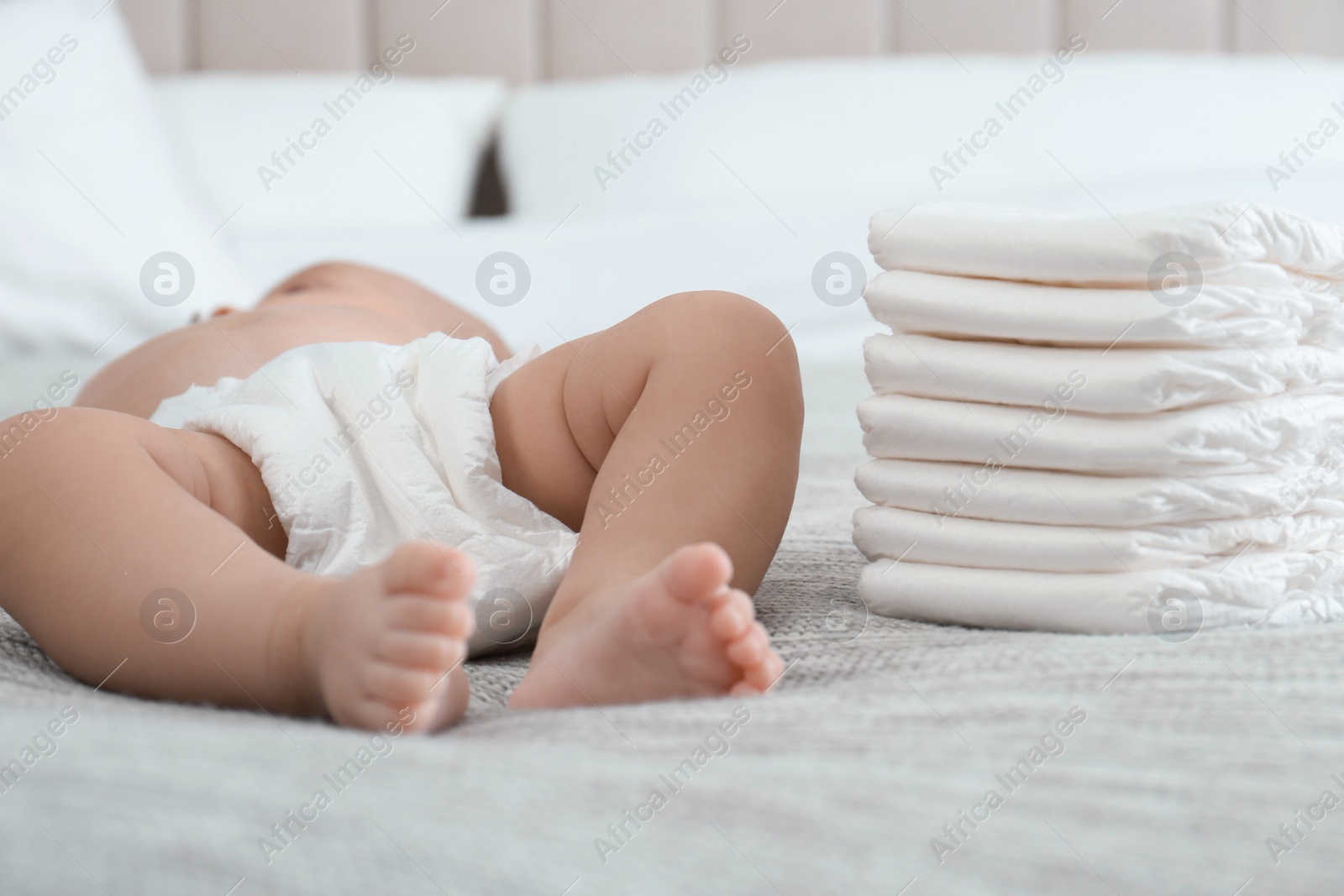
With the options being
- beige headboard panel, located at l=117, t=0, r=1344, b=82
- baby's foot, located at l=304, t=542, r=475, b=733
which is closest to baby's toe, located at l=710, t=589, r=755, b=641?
baby's foot, located at l=304, t=542, r=475, b=733

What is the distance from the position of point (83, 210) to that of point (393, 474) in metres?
1.32

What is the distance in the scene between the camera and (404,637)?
1.47ft

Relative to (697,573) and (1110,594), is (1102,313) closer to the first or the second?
(1110,594)

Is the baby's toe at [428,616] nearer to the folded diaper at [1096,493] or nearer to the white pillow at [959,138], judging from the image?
the folded diaper at [1096,493]

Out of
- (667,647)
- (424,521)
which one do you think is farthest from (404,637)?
(424,521)

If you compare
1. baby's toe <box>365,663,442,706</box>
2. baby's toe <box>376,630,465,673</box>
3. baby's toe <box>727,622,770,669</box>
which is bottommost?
baby's toe <box>727,622,770,669</box>

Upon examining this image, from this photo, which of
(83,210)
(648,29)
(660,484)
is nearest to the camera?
(660,484)

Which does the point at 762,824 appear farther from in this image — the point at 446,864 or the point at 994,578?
the point at 994,578

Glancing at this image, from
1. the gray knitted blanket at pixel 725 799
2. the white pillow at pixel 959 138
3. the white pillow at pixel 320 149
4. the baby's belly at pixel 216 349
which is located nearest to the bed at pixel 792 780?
the gray knitted blanket at pixel 725 799

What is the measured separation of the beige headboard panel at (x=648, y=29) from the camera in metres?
2.28

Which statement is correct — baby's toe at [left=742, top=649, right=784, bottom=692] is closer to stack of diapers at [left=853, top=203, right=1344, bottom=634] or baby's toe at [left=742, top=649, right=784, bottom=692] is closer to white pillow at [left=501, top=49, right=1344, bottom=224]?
stack of diapers at [left=853, top=203, right=1344, bottom=634]

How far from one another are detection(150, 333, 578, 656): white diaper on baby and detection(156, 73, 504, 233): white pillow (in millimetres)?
1325

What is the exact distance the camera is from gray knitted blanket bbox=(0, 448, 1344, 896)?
35 cm

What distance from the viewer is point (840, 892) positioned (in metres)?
0.34
